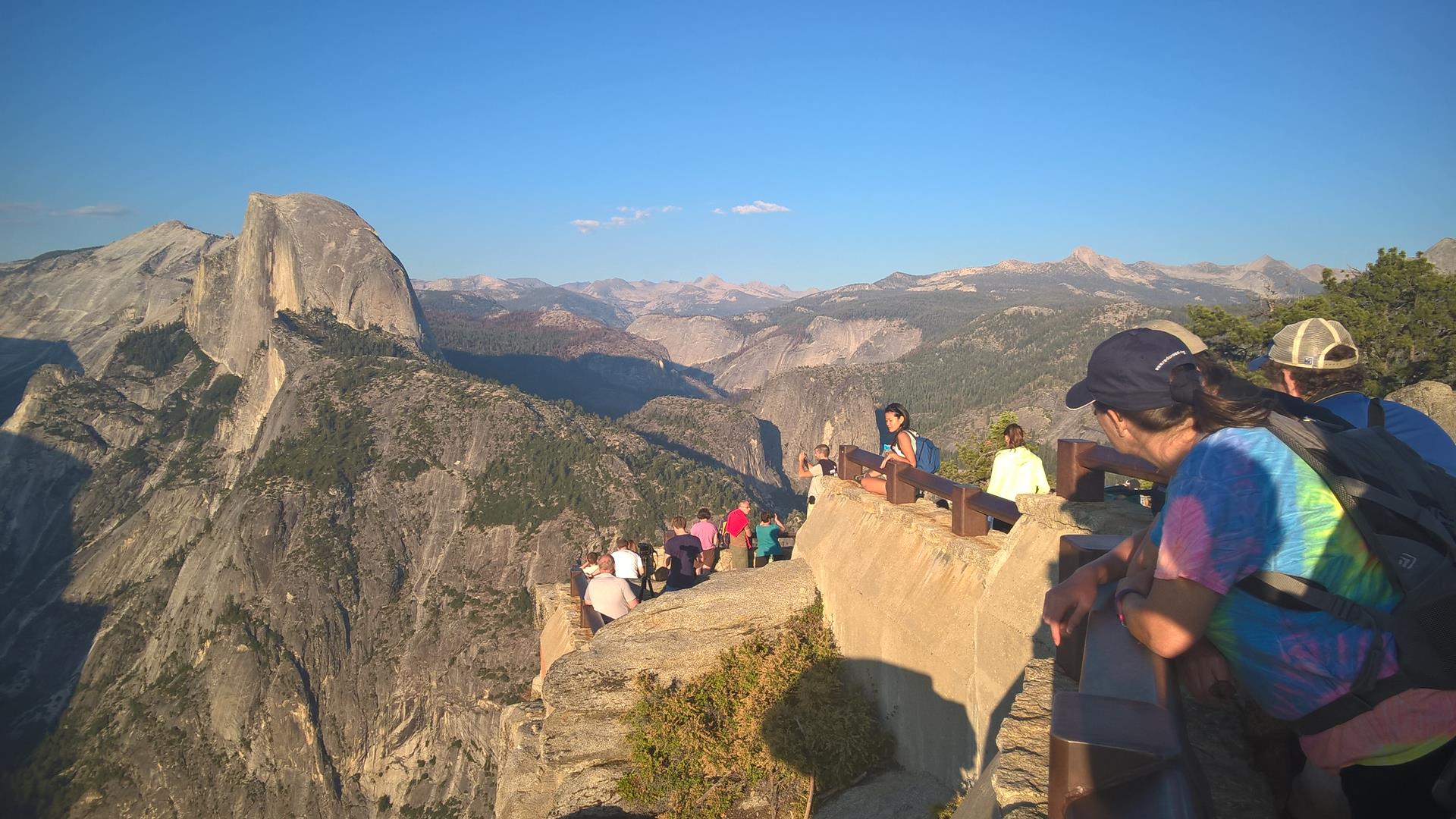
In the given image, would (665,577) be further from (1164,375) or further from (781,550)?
(1164,375)

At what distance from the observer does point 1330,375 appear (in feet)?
15.1

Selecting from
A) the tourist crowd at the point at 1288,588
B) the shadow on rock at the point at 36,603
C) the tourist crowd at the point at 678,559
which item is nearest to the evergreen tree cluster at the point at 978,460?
the tourist crowd at the point at 678,559

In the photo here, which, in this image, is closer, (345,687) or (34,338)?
(345,687)

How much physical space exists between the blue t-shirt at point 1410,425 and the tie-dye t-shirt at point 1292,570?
6.77 ft

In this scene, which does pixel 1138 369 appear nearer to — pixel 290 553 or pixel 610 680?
pixel 610 680

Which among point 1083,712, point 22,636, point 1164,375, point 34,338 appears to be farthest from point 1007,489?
point 34,338

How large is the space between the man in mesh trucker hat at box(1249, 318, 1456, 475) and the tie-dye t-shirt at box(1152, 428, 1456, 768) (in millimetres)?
2347

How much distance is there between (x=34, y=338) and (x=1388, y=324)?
254323mm

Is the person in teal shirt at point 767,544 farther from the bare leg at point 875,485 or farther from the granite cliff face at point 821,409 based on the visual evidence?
the granite cliff face at point 821,409

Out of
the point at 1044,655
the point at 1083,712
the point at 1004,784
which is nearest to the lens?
the point at 1083,712

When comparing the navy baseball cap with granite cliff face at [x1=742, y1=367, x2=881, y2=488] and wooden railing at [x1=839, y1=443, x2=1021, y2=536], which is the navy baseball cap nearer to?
wooden railing at [x1=839, y1=443, x2=1021, y2=536]

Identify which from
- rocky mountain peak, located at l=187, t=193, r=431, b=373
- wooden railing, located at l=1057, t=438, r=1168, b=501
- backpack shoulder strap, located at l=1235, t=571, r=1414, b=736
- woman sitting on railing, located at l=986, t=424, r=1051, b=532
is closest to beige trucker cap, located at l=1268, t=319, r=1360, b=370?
wooden railing, located at l=1057, t=438, r=1168, b=501

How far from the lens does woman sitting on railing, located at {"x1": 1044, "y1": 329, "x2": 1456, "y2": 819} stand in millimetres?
2268

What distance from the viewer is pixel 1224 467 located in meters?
2.35
